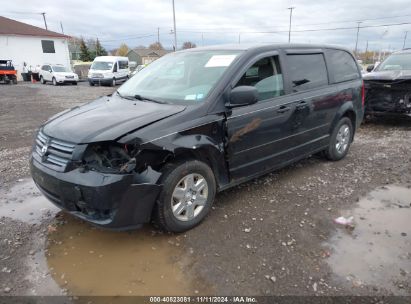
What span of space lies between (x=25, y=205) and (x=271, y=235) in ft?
9.72

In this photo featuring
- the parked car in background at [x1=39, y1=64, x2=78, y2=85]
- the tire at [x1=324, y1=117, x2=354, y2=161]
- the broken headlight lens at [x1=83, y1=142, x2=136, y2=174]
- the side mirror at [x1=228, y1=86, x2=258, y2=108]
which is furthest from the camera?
the parked car in background at [x1=39, y1=64, x2=78, y2=85]

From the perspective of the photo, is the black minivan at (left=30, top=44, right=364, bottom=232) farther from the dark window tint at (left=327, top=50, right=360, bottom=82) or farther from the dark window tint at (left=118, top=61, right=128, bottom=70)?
the dark window tint at (left=118, top=61, right=128, bottom=70)

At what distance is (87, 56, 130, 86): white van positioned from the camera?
2472 centimetres

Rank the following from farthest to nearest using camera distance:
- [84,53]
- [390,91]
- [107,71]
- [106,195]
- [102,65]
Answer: [84,53]
[102,65]
[107,71]
[390,91]
[106,195]

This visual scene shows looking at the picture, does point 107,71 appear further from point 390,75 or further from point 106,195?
point 106,195

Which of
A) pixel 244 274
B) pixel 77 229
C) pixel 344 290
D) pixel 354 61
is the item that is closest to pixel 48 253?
pixel 77 229

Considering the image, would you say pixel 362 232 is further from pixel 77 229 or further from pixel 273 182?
pixel 77 229

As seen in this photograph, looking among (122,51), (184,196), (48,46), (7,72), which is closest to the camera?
(184,196)

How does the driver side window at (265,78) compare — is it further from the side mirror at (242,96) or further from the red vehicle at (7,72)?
the red vehicle at (7,72)

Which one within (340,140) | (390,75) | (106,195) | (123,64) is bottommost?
(340,140)

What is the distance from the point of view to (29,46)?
35500mm

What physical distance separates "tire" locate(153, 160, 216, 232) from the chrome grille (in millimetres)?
854

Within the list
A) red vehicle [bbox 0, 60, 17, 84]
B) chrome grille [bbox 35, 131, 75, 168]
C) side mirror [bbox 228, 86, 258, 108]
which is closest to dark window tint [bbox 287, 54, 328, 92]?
side mirror [bbox 228, 86, 258, 108]

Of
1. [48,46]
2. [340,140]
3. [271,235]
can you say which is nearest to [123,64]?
[48,46]
